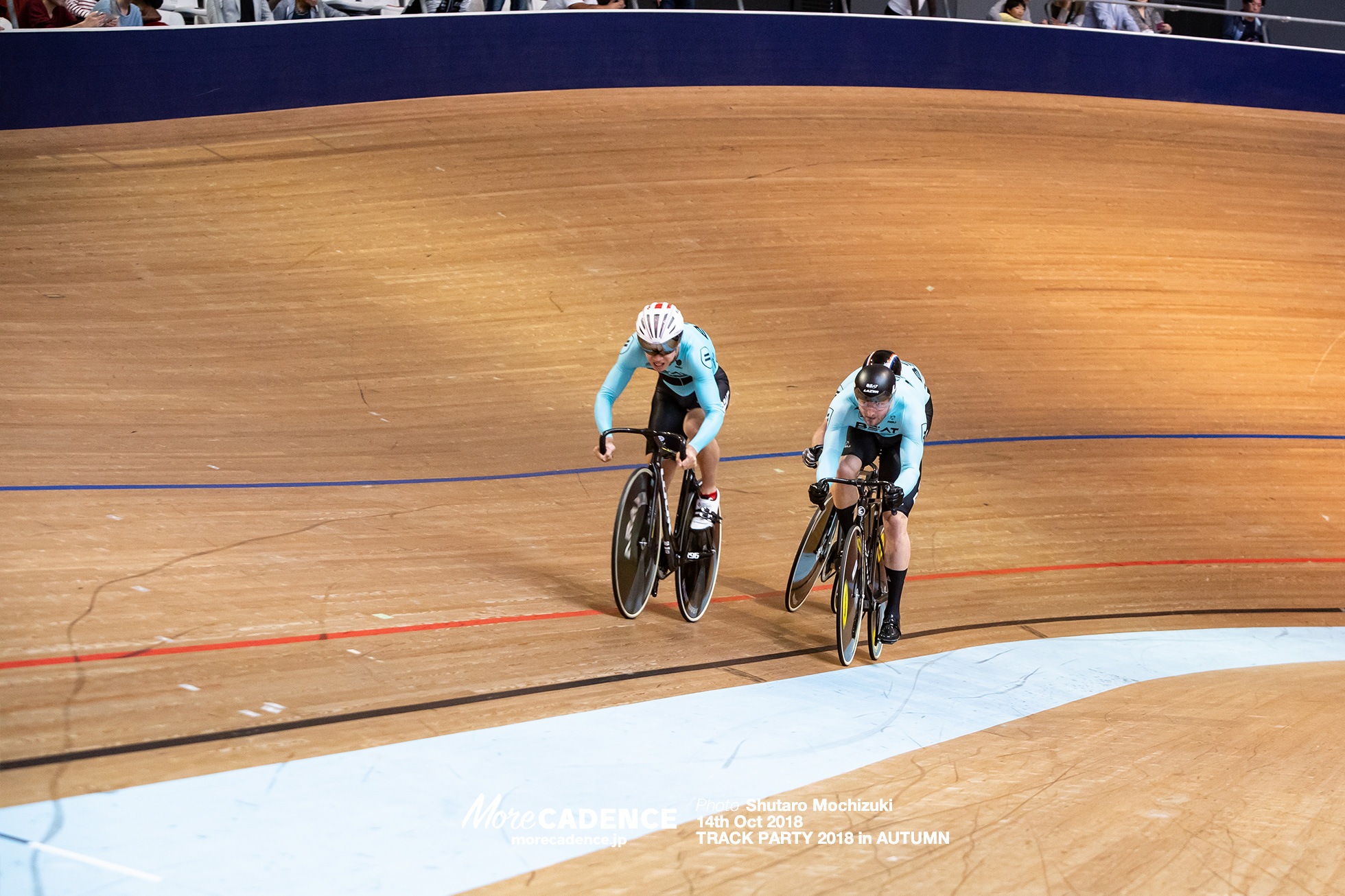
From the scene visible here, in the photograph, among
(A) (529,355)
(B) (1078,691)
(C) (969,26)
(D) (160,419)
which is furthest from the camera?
(C) (969,26)

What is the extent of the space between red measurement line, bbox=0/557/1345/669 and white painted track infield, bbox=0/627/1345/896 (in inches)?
28.4

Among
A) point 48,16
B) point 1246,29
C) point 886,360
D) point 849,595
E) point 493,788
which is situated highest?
point 1246,29

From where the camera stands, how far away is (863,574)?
347 cm

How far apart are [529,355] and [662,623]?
2798 mm

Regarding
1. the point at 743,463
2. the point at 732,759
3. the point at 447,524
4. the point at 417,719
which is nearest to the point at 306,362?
the point at 447,524

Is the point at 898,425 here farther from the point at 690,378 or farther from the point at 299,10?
the point at 299,10

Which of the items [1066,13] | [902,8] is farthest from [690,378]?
[1066,13]

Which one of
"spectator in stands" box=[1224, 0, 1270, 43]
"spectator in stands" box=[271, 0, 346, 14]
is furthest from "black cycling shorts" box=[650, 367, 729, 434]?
"spectator in stands" box=[1224, 0, 1270, 43]

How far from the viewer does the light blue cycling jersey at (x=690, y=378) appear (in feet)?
11.3

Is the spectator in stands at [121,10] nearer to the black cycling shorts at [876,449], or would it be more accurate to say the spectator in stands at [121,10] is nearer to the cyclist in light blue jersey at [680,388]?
the cyclist in light blue jersey at [680,388]

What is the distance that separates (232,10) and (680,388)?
6.19m

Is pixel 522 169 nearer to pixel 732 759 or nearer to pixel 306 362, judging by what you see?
pixel 306 362

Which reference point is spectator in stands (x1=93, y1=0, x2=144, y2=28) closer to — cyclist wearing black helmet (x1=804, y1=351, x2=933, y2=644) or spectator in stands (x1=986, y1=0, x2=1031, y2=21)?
cyclist wearing black helmet (x1=804, y1=351, x2=933, y2=644)

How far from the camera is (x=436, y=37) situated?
8.33 m
